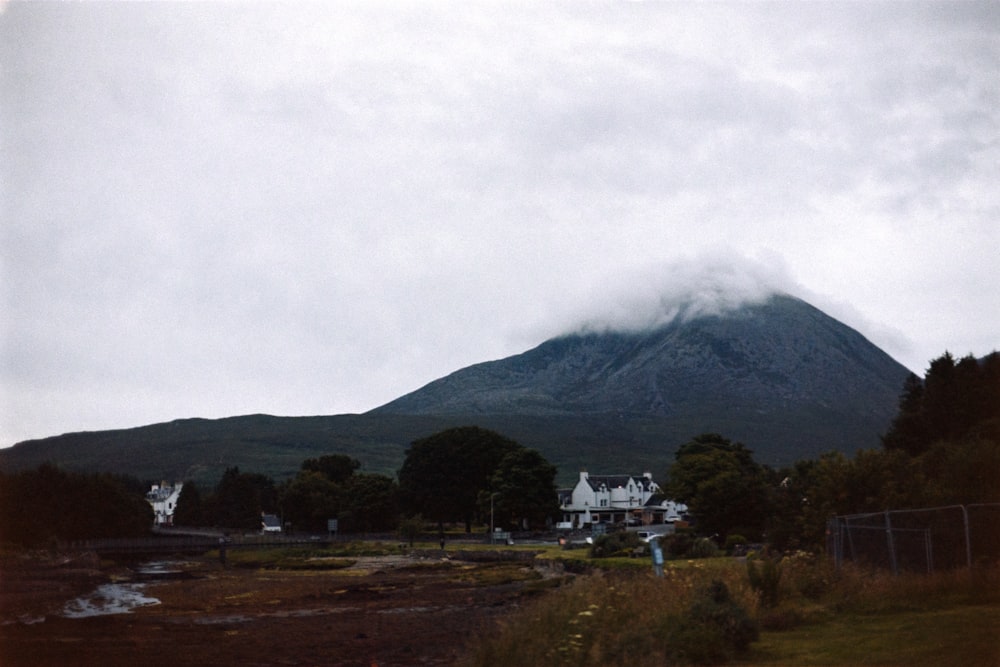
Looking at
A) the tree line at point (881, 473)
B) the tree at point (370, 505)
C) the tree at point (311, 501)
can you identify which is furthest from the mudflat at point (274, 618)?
the tree at point (311, 501)

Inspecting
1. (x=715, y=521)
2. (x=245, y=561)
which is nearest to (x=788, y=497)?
(x=715, y=521)

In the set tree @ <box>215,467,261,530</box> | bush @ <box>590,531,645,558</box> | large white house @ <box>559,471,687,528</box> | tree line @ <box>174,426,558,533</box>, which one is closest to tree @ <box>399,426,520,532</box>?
tree line @ <box>174,426,558,533</box>

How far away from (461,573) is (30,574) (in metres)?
34.9

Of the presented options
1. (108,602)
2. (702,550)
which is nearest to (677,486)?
(702,550)

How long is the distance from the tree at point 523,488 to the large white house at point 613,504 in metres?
29.4

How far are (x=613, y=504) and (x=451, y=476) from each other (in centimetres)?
3313

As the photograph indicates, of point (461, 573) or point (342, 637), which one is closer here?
point (342, 637)

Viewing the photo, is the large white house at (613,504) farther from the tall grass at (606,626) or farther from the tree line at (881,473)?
the tall grass at (606,626)

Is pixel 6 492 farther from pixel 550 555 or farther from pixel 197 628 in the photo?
pixel 197 628

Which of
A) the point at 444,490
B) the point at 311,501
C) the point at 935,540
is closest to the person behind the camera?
the point at 935,540

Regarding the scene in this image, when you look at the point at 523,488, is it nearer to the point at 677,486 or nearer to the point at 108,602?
the point at 677,486

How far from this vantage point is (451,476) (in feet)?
433

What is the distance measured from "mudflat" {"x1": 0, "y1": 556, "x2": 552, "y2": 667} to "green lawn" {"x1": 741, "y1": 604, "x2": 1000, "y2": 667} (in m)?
7.00

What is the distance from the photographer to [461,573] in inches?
2808
